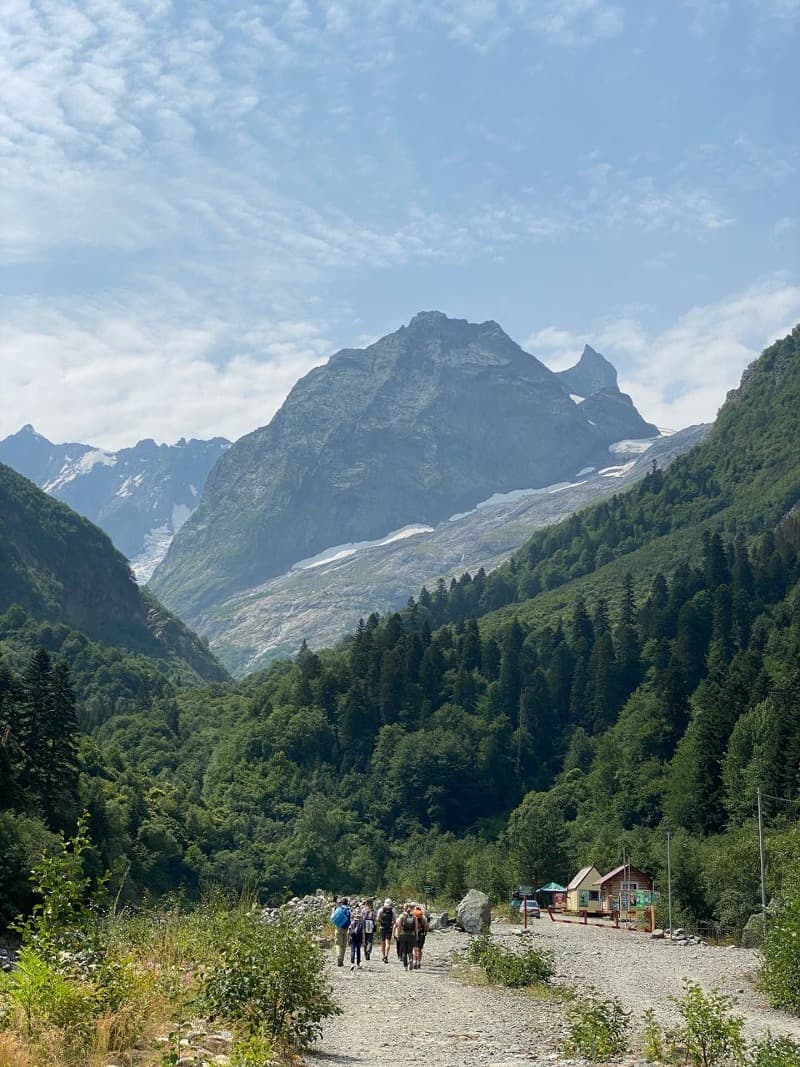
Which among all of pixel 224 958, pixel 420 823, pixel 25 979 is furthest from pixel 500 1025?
pixel 420 823

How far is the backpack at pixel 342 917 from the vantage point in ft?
131

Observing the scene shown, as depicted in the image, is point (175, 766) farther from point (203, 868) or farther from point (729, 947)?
point (729, 947)

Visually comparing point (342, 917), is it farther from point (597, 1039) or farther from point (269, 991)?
point (269, 991)

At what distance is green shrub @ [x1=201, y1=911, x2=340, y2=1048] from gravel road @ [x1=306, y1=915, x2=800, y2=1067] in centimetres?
82

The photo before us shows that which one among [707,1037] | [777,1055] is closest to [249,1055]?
[777,1055]

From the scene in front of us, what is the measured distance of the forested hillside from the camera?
98.8 m

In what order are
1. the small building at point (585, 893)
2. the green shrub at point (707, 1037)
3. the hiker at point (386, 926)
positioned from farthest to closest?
the small building at point (585, 893) < the hiker at point (386, 926) < the green shrub at point (707, 1037)

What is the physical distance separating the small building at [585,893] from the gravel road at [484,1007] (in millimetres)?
35367

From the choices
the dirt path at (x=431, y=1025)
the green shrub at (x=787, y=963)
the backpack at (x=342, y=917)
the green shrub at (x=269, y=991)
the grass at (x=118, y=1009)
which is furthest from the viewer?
the backpack at (x=342, y=917)

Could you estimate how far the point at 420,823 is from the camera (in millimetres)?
139500

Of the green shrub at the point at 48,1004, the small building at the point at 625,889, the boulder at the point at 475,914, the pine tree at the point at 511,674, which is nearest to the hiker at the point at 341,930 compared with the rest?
the boulder at the point at 475,914

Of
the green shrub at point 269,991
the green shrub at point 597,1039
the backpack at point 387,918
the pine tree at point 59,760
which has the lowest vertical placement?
the backpack at point 387,918

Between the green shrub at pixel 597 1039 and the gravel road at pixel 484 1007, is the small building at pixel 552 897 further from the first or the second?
the green shrub at pixel 597 1039

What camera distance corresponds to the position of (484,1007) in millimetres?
29516
